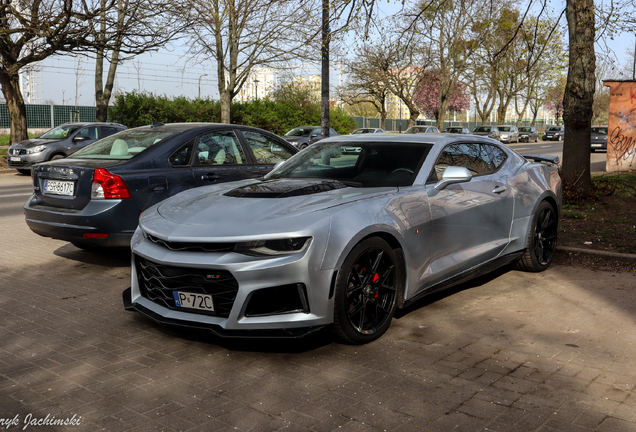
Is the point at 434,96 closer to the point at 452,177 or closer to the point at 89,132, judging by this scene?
the point at 89,132

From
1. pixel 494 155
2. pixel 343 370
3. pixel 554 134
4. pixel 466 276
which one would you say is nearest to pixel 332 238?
pixel 343 370

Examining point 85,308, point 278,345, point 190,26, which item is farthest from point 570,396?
point 190,26

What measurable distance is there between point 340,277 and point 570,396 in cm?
149

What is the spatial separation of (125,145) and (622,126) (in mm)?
15721

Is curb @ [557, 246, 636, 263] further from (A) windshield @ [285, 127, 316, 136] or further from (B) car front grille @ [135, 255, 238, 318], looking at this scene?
(A) windshield @ [285, 127, 316, 136]

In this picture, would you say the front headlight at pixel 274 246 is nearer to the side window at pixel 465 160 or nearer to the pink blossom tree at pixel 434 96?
the side window at pixel 465 160

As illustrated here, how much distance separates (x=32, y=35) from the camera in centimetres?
1950

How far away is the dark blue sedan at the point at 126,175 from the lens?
5863 mm

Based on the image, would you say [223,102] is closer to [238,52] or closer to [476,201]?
[238,52]

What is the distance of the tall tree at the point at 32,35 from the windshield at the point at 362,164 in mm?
15102

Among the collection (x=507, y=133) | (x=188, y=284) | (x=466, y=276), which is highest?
(x=507, y=133)

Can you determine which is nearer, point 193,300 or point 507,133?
point 193,300

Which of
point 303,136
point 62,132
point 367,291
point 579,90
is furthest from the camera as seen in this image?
point 303,136

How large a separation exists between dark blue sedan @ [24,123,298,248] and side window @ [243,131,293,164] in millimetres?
43
